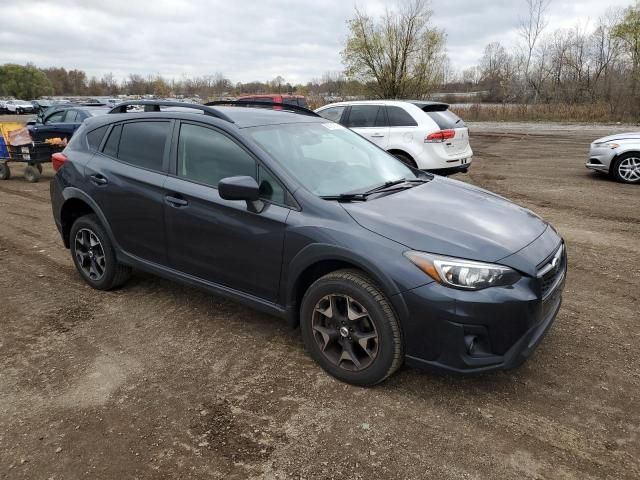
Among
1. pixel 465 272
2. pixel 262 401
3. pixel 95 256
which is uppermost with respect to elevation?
pixel 465 272

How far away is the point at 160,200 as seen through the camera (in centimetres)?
387

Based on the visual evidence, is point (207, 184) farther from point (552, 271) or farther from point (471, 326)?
point (552, 271)

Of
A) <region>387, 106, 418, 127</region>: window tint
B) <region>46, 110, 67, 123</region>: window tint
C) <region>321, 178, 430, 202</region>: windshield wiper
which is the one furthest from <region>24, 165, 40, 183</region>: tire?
<region>321, 178, 430, 202</region>: windshield wiper

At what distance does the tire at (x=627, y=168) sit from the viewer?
985cm

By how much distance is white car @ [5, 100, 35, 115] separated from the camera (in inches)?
2010

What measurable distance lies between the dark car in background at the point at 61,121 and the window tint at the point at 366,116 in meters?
6.94

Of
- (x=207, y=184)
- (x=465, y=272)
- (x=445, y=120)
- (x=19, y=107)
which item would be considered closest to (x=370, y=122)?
(x=445, y=120)

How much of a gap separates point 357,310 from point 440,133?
6608 millimetres

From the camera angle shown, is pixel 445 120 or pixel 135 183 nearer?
pixel 135 183

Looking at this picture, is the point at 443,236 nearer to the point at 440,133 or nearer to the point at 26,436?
the point at 26,436

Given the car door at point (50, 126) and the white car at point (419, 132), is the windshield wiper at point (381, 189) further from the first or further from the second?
the car door at point (50, 126)

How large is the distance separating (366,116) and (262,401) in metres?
7.73

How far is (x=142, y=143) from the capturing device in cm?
418

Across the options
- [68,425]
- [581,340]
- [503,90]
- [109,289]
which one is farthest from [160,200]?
[503,90]
